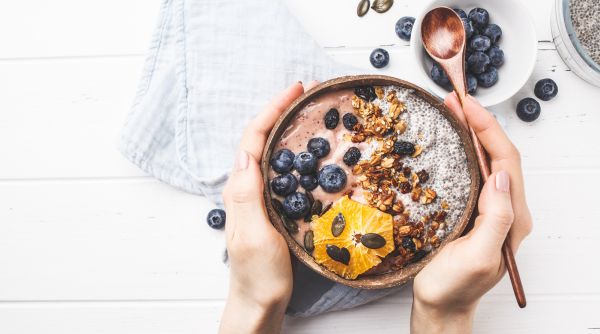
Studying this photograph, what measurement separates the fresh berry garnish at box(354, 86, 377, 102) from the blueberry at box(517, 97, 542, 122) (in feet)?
1.24

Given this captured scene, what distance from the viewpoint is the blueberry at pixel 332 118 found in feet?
2.93

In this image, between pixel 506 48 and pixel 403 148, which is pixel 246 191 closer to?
pixel 403 148

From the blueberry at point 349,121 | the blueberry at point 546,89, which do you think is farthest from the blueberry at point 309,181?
the blueberry at point 546,89

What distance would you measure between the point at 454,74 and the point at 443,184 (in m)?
0.24

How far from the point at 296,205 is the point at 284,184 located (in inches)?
1.6

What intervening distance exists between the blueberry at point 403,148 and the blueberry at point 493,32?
1.20 ft

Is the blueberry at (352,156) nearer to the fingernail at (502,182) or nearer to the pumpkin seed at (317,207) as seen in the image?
the pumpkin seed at (317,207)

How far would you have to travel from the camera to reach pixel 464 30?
101cm

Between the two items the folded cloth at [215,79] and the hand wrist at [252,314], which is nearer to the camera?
the hand wrist at [252,314]

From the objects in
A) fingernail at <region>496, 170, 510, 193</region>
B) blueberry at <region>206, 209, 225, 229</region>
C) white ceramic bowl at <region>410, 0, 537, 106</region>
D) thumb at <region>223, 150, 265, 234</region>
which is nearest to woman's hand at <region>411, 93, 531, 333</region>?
fingernail at <region>496, 170, 510, 193</region>

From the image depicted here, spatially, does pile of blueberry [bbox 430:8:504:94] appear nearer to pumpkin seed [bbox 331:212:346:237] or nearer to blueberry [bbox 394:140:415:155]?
blueberry [bbox 394:140:415:155]

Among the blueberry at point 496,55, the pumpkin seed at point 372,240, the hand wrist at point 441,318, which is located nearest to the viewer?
the pumpkin seed at point 372,240

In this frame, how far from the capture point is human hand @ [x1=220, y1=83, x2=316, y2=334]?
90 centimetres

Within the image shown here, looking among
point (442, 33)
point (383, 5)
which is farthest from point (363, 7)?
A: point (442, 33)
